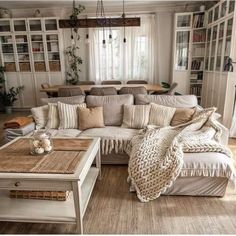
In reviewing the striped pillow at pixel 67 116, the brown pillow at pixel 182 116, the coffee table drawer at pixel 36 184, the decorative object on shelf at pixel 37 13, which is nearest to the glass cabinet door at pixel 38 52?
the decorative object on shelf at pixel 37 13

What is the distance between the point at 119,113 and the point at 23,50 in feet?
13.0

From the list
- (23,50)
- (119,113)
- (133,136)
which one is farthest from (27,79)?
(133,136)

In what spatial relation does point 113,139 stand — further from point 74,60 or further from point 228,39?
point 74,60

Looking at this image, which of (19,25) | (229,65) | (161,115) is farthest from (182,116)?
(19,25)

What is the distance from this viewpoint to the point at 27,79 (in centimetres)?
572

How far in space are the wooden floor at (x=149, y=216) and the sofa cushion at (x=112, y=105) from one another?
1.08 m

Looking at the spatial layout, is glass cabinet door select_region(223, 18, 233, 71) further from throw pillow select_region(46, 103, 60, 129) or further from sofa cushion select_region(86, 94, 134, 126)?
throw pillow select_region(46, 103, 60, 129)

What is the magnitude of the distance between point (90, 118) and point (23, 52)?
3.85 m

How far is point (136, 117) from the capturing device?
9.50 feet

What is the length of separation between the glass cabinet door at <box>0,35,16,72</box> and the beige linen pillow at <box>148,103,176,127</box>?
4471 mm

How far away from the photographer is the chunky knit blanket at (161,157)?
2.00 meters

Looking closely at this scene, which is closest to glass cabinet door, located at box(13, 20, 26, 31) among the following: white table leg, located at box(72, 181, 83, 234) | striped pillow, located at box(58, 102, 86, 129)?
striped pillow, located at box(58, 102, 86, 129)

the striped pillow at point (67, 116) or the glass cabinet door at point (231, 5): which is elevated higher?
the glass cabinet door at point (231, 5)

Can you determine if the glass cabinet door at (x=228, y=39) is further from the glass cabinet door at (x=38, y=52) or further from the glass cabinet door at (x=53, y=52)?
the glass cabinet door at (x=38, y=52)
